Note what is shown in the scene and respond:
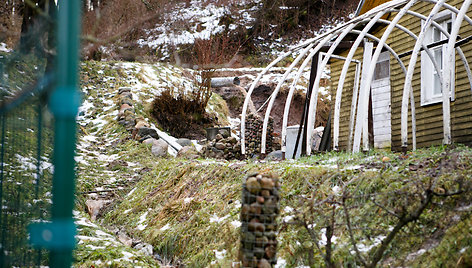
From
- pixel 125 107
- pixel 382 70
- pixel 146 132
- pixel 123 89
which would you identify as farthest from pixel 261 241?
pixel 123 89

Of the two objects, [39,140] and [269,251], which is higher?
[39,140]

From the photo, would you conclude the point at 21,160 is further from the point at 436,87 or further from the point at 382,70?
the point at 382,70

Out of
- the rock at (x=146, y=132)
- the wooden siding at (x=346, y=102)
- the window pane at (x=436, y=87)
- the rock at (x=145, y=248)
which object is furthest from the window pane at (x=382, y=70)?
the rock at (x=145, y=248)

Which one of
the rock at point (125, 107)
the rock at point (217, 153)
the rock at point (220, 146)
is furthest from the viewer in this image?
the rock at point (125, 107)

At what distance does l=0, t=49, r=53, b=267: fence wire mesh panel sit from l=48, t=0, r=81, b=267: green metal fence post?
79 cm

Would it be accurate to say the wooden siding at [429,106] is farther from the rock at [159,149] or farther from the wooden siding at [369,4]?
the rock at [159,149]

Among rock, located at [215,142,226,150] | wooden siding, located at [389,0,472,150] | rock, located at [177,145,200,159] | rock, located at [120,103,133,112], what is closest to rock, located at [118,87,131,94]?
rock, located at [120,103,133,112]

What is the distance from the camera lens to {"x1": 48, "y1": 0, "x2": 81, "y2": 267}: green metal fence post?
139 cm

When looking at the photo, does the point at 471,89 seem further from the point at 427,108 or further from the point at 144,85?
the point at 144,85

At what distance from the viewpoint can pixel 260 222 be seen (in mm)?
3041


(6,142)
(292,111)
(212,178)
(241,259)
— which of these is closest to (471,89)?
(212,178)

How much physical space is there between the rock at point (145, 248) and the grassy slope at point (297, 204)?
4.5 inches

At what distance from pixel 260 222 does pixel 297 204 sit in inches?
49.8

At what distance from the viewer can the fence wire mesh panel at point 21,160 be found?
2.29m
